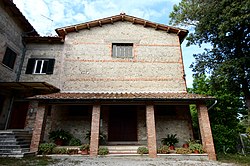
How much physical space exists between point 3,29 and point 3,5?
162 cm

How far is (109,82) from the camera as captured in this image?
11141 millimetres

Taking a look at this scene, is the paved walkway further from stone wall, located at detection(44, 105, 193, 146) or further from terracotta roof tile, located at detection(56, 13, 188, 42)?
terracotta roof tile, located at detection(56, 13, 188, 42)

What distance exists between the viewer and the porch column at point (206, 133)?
7820 millimetres

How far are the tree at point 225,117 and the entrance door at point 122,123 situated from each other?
239 inches

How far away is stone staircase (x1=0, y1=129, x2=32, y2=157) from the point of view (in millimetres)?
7410

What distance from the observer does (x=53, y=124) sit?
1016 cm

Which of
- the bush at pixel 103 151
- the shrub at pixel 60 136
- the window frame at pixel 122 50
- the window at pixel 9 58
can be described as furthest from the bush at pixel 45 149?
the window frame at pixel 122 50

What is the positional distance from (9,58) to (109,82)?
731cm

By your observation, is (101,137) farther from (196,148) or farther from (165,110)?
(196,148)

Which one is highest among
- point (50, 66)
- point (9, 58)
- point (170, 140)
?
point (9, 58)

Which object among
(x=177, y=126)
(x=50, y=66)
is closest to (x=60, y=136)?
(x=50, y=66)

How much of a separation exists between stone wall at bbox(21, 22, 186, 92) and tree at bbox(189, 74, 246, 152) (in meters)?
3.57

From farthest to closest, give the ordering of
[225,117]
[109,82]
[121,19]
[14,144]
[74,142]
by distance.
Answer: [121,19]
[225,117]
[109,82]
[74,142]
[14,144]

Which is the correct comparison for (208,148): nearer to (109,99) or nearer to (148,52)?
(109,99)
